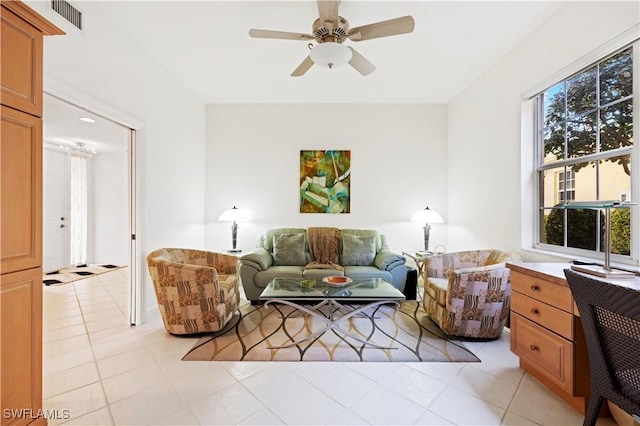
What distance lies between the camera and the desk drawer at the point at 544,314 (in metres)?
1.58

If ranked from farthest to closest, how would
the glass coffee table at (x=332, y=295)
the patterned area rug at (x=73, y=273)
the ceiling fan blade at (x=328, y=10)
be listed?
the patterned area rug at (x=73, y=273)
the glass coffee table at (x=332, y=295)
the ceiling fan blade at (x=328, y=10)

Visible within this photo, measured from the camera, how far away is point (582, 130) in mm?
2215

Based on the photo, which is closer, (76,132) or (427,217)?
(427,217)

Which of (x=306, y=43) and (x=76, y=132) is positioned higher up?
(x=306, y=43)

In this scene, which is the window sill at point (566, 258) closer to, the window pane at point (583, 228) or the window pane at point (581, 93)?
the window pane at point (583, 228)

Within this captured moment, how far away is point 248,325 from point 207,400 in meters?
1.08

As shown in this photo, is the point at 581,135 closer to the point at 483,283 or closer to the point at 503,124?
the point at 503,124

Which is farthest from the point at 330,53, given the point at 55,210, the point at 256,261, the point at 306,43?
the point at 55,210

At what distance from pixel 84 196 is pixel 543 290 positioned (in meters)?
7.65

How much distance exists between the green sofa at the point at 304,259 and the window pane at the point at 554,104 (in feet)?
6.80

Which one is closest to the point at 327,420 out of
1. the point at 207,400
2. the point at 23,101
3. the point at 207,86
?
the point at 207,400

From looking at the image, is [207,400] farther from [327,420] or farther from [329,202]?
[329,202]

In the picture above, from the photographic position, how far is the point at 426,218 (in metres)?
3.83

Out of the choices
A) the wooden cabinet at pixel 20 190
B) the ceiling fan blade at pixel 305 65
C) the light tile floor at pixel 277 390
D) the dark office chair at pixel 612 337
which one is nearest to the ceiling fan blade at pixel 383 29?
the ceiling fan blade at pixel 305 65
